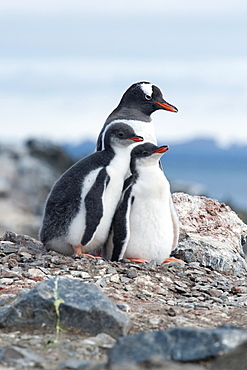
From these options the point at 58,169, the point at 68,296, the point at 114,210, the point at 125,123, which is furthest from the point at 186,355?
the point at 58,169

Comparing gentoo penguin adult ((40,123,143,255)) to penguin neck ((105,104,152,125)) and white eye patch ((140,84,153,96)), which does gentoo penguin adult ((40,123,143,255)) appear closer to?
penguin neck ((105,104,152,125))

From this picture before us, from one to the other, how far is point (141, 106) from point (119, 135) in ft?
2.86

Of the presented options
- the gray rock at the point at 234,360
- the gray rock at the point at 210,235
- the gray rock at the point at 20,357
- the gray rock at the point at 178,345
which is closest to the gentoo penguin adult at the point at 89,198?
the gray rock at the point at 210,235

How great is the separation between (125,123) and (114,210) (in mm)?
1016

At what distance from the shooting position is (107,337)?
186 inches

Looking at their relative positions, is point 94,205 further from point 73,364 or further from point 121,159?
point 73,364

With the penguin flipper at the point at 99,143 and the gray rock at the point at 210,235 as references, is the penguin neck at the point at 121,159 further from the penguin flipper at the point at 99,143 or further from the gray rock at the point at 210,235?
the gray rock at the point at 210,235

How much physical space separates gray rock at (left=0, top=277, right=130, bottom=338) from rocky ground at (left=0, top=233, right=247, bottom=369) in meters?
0.06

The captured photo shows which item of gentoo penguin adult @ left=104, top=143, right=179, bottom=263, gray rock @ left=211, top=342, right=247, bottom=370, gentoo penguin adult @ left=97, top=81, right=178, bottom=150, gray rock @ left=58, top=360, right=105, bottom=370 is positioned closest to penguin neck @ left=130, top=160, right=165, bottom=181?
gentoo penguin adult @ left=104, top=143, right=179, bottom=263

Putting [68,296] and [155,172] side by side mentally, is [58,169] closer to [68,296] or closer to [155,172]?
[155,172]

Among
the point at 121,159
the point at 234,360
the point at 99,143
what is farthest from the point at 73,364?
the point at 99,143

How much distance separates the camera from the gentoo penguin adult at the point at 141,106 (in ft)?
26.4

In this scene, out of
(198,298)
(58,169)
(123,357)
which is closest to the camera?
(123,357)

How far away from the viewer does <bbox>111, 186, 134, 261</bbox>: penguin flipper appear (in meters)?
7.39
